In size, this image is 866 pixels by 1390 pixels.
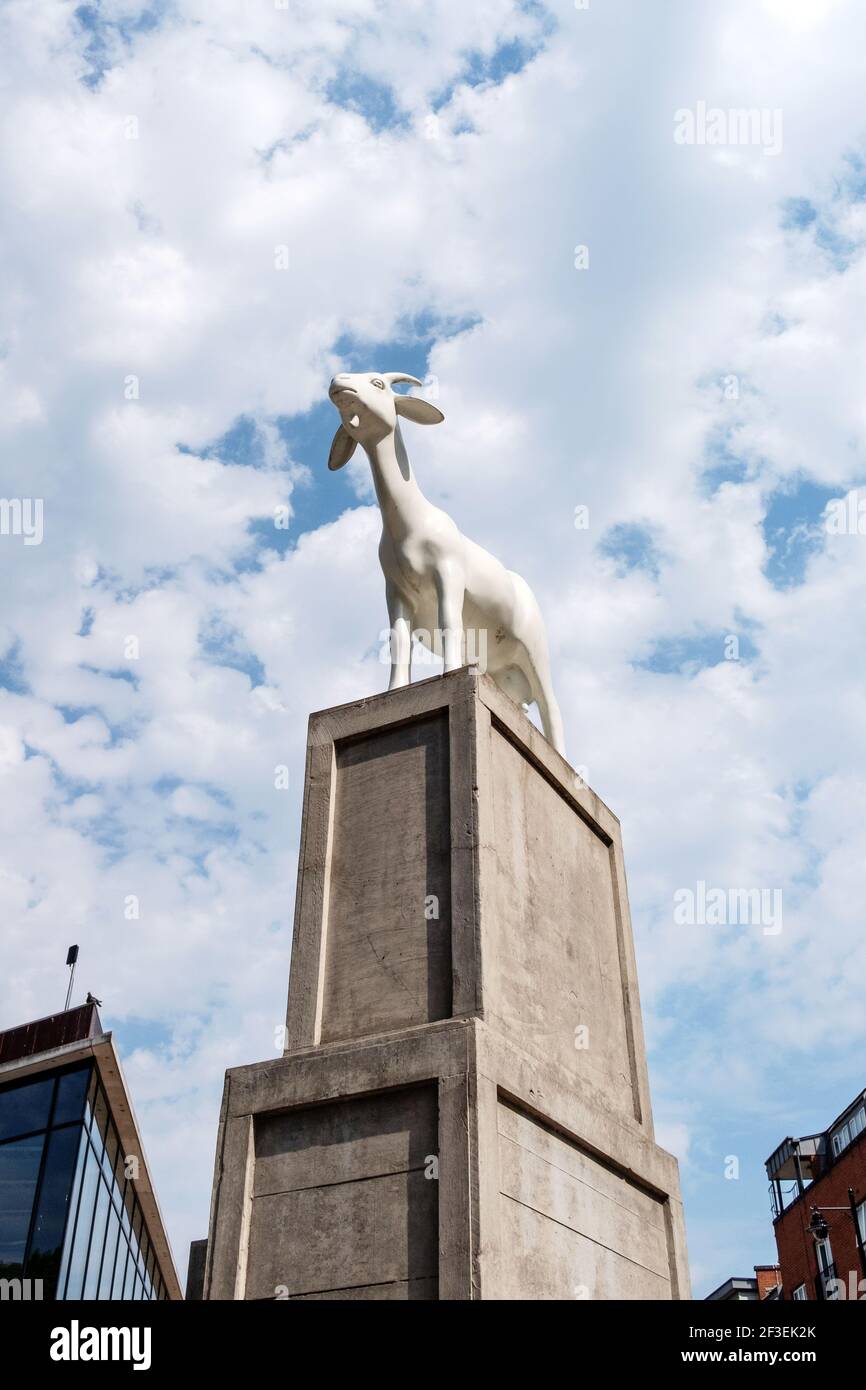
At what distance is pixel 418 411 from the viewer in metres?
10.9

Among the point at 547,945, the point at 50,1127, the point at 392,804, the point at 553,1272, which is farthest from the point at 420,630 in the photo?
the point at 50,1127

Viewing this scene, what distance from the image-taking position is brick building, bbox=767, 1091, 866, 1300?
38.5m

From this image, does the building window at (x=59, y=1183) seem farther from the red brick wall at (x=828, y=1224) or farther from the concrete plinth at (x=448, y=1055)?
the red brick wall at (x=828, y=1224)

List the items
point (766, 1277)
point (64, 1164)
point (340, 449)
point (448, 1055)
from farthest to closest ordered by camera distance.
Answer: point (766, 1277)
point (64, 1164)
point (340, 449)
point (448, 1055)

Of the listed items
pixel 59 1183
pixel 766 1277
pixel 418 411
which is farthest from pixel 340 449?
pixel 766 1277

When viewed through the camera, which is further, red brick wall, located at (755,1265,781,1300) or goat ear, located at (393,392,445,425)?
red brick wall, located at (755,1265,781,1300)

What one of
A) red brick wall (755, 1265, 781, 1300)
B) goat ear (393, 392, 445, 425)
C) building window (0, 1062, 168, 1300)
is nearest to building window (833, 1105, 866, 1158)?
red brick wall (755, 1265, 781, 1300)

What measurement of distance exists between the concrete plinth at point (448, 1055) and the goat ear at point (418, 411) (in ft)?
9.34

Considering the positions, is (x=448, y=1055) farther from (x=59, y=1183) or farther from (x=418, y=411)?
(x=59, y=1183)

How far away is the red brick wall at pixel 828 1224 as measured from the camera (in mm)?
38781

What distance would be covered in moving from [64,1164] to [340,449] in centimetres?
1986

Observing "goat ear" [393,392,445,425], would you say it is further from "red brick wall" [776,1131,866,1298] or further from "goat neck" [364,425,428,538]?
"red brick wall" [776,1131,866,1298]

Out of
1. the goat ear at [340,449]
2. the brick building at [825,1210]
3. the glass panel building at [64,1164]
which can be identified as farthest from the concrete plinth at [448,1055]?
the brick building at [825,1210]

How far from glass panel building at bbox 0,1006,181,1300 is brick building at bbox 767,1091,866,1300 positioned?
1829 cm
